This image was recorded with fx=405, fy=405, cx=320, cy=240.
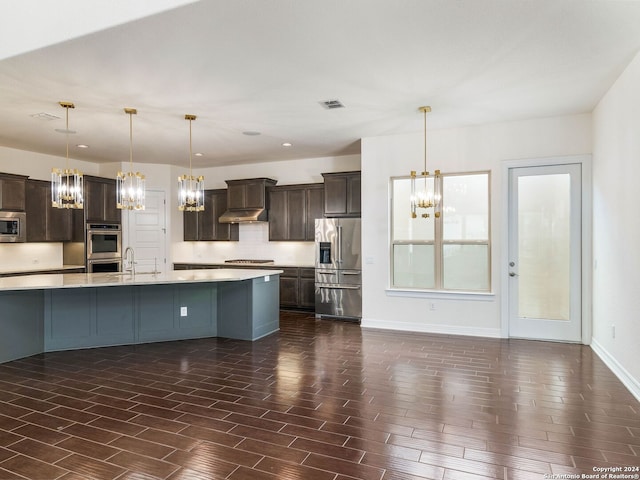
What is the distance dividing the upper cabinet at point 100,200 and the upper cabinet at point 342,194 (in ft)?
13.4

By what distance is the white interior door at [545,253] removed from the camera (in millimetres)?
5180

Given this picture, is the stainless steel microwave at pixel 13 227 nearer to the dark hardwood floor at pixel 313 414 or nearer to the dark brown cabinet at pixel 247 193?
the dark hardwood floor at pixel 313 414

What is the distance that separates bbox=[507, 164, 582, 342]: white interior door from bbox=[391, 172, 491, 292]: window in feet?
1.24

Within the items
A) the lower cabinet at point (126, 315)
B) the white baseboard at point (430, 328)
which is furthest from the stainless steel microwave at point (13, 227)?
the white baseboard at point (430, 328)

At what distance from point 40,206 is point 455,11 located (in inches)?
281

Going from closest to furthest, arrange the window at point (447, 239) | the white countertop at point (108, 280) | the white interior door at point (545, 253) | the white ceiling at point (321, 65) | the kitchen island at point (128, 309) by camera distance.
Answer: the white ceiling at point (321, 65), the white countertop at point (108, 280), the kitchen island at point (128, 309), the white interior door at point (545, 253), the window at point (447, 239)

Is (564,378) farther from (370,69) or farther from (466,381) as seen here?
(370,69)

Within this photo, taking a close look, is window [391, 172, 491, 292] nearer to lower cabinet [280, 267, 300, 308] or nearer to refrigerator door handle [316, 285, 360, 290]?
refrigerator door handle [316, 285, 360, 290]

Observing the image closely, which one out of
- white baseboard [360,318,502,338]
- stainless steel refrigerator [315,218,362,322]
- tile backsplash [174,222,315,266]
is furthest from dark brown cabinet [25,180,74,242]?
white baseboard [360,318,502,338]

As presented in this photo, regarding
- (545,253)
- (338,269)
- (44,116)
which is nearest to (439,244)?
(545,253)

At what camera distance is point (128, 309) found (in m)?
5.11

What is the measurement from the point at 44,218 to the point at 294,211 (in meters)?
4.34

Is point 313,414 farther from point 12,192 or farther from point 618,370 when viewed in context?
point 12,192

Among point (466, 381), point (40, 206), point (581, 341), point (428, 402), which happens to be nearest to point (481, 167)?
point (581, 341)
